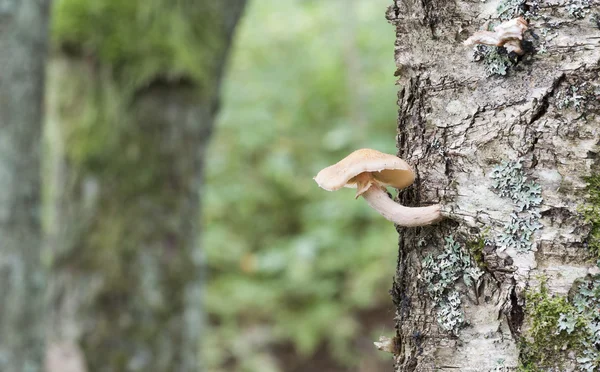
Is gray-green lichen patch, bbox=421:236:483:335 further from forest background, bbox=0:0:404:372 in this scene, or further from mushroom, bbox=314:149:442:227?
forest background, bbox=0:0:404:372

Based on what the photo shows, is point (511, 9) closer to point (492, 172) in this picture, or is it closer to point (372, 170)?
point (492, 172)

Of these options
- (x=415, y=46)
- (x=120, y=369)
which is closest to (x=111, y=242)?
(x=120, y=369)

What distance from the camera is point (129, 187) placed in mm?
4297

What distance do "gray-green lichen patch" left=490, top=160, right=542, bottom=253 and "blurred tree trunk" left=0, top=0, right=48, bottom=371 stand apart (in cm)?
275

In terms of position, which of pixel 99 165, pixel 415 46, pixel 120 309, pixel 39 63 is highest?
pixel 39 63

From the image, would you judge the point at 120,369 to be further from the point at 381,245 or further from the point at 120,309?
the point at 381,245

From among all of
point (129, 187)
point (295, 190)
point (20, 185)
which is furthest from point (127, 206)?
point (295, 190)


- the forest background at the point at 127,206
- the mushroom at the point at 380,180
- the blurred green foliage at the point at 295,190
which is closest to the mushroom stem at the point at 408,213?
the mushroom at the point at 380,180

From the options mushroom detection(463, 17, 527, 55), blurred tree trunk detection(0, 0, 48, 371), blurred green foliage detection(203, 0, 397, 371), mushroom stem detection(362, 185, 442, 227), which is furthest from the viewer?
blurred green foliage detection(203, 0, 397, 371)

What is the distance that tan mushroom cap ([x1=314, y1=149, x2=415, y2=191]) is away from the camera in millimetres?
1275

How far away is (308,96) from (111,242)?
19.9 feet

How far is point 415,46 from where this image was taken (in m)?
1.33

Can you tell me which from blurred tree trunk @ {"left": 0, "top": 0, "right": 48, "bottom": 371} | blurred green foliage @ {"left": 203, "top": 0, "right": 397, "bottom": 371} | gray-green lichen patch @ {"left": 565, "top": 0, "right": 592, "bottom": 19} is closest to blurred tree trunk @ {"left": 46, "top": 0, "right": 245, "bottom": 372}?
blurred tree trunk @ {"left": 0, "top": 0, "right": 48, "bottom": 371}

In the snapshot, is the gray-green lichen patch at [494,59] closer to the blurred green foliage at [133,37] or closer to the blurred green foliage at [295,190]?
the blurred green foliage at [133,37]
